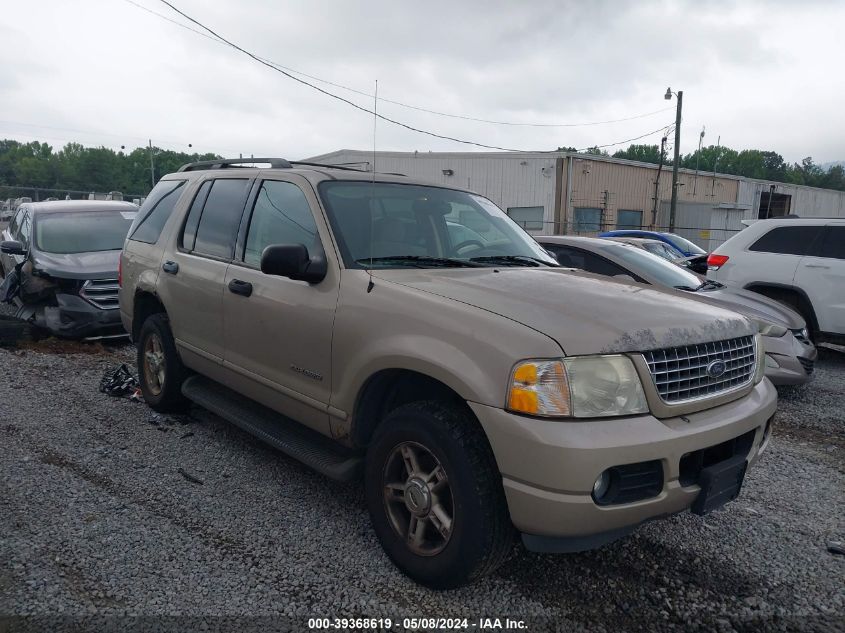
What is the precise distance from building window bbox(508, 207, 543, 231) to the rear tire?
2580 cm

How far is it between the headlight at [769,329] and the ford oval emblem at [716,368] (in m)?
3.64

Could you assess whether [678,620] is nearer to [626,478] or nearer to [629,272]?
[626,478]

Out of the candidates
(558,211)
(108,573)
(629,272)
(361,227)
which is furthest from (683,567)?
(558,211)

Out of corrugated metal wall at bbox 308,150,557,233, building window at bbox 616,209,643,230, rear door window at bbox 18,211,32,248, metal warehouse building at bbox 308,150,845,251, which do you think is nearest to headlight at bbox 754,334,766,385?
rear door window at bbox 18,211,32,248

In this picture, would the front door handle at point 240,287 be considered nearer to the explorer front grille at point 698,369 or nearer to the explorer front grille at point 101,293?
the explorer front grille at point 698,369

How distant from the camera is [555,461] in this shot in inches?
93.9

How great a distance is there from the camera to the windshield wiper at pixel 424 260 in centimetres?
348

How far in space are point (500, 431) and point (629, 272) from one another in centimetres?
441

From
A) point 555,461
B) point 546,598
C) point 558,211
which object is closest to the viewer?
point 555,461

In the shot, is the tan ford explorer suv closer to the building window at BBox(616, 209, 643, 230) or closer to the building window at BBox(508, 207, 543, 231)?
the building window at BBox(508, 207, 543, 231)

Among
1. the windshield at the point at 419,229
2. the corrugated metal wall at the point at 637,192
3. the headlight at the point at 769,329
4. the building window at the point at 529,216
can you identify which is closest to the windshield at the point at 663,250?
the headlight at the point at 769,329

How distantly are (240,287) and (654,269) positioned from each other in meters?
4.42

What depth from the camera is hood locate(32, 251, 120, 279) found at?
301 inches

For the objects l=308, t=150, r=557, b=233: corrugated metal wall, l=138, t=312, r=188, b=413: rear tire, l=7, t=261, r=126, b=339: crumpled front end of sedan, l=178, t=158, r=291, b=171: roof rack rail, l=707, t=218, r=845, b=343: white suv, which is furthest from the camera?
l=308, t=150, r=557, b=233: corrugated metal wall
